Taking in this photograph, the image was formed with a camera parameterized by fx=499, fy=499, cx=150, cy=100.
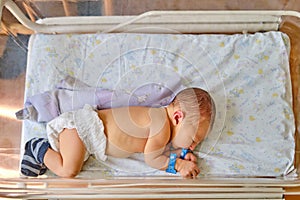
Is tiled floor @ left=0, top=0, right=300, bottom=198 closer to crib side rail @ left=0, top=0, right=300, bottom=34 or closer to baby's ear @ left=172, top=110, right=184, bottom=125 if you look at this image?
crib side rail @ left=0, top=0, right=300, bottom=34

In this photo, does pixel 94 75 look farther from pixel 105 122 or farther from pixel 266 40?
pixel 266 40

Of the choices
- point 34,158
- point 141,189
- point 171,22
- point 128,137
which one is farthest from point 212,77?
point 34,158

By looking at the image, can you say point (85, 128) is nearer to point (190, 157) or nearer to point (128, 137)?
point (128, 137)

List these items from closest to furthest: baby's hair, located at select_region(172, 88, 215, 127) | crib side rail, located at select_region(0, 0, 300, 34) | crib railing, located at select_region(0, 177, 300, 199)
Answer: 1. crib railing, located at select_region(0, 177, 300, 199)
2. baby's hair, located at select_region(172, 88, 215, 127)
3. crib side rail, located at select_region(0, 0, 300, 34)

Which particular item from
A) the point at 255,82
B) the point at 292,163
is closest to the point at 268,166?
the point at 292,163

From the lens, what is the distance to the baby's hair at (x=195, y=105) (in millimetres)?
1269

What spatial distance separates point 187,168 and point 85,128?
0.29 meters

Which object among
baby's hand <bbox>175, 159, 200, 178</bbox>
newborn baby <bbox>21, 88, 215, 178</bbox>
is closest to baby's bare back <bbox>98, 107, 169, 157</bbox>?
newborn baby <bbox>21, 88, 215, 178</bbox>

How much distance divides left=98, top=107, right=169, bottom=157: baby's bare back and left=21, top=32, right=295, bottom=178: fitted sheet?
0.05 meters

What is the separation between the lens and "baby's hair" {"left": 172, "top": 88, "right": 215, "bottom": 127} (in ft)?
4.16

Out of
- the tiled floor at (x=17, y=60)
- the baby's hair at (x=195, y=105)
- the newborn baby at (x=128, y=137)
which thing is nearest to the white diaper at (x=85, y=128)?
the newborn baby at (x=128, y=137)

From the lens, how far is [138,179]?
1285 mm

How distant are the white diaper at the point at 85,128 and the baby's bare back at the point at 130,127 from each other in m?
0.02

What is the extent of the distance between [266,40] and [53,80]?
636 mm
